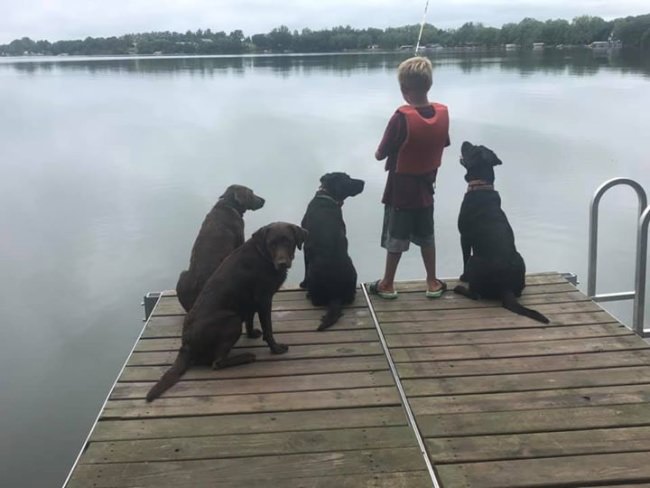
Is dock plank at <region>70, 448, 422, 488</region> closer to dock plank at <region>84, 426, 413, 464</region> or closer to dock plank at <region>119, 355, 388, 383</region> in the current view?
dock plank at <region>84, 426, 413, 464</region>

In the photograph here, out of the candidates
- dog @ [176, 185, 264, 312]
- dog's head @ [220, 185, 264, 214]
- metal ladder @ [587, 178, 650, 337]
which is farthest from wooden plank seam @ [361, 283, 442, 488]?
metal ladder @ [587, 178, 650, 337]

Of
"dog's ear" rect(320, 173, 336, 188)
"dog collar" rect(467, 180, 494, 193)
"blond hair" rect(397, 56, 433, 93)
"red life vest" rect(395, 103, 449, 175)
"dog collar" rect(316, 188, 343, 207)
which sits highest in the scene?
"blond hair" rect(397, 56, 433, 93)

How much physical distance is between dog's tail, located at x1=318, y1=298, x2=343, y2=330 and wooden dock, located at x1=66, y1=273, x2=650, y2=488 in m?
0.09

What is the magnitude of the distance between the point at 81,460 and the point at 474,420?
5.95ft

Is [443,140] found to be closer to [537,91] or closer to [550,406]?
[550,406]

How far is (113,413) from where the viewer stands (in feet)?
10.1

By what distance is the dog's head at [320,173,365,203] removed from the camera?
472cm

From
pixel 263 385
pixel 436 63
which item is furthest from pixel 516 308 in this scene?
pixel 436 63

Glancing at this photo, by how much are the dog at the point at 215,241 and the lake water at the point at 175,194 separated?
5.69ft

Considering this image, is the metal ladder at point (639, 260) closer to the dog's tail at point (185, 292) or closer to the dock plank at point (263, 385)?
the dock plank at point (263, 385)

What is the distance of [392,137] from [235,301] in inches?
62.8

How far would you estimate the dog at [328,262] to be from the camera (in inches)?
170

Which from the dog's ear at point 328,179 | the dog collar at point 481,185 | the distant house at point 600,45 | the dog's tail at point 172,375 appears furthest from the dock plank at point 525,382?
the distant house at point 600,45

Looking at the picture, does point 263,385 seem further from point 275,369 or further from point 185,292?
point 185,292
